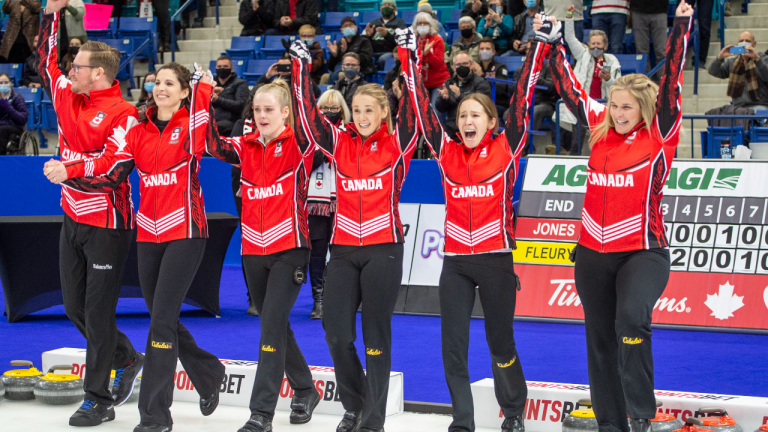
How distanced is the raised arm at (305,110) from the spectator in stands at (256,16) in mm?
11409

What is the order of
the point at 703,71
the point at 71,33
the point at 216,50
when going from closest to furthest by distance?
the point at 703,71, the point at 71,33, the point at 216,50

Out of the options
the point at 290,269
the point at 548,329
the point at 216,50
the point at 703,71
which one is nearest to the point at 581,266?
the point at 290,269

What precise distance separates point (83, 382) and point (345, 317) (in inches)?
75.2

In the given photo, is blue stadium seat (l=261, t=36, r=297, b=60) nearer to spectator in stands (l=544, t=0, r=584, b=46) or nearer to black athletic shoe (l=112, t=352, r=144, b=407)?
spectator in stands (l=544, t=0, r=584, b=46)

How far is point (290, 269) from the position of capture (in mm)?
4453

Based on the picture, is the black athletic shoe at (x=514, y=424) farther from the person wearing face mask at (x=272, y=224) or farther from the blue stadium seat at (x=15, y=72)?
the blue stadium seat at (x=15, y=72)

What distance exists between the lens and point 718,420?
13.4ft

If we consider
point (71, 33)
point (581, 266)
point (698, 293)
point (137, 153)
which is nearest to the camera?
point (581, 266)

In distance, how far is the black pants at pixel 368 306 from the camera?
4312 mm

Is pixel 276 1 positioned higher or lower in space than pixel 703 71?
higher

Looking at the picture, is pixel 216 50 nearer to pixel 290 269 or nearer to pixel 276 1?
pixel 276 1

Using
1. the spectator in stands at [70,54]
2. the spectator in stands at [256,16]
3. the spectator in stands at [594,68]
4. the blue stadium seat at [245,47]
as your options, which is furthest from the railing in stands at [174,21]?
the spectator in stands at [594,68]

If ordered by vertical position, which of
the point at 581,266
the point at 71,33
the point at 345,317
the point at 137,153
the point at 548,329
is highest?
the point at 71,33

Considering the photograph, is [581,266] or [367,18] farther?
[367,18]
